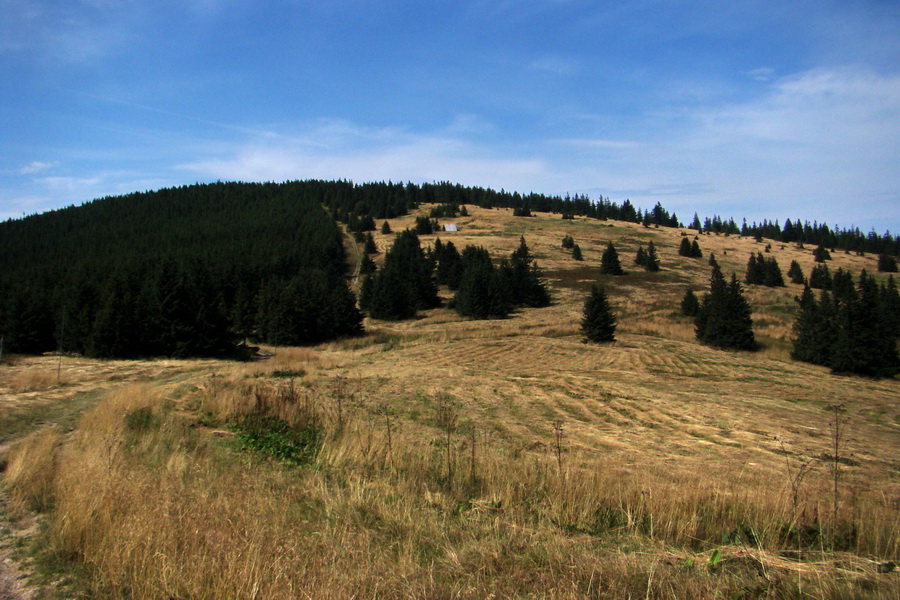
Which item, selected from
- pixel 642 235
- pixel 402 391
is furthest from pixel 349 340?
pixel 642 235

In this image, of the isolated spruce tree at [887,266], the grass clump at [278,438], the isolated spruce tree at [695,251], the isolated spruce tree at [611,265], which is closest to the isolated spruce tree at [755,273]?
the isolated spruce tree at [695,251]

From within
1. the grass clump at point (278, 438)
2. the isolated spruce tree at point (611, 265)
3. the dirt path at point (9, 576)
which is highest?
the isolated spruce tree at point (611, 265)

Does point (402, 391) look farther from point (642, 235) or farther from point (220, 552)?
point (642, 235)

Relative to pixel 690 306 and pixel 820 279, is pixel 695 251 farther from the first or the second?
pixel 690 306

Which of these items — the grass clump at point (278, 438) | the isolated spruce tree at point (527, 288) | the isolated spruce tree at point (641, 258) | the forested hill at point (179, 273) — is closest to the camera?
the grass clump at point (278, 438)

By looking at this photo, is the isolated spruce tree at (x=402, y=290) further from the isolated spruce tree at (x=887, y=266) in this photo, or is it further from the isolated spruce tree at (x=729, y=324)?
the isolated spruce tree at (x=887, y=266)

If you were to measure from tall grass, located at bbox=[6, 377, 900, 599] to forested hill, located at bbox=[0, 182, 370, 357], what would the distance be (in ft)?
77.2

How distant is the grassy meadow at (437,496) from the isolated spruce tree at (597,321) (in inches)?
786

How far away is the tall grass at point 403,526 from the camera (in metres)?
3.30

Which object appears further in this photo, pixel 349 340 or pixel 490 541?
pixel 349 340

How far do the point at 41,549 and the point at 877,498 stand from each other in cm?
977

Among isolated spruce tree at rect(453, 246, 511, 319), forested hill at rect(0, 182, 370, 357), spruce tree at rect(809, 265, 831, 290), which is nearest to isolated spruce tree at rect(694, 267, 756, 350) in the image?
isolated spruce tree at rect(453, 246, 511, 319)

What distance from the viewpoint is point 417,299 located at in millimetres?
63094

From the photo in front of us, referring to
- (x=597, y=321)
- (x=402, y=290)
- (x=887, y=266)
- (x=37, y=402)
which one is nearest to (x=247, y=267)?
(x=402, y=290)
